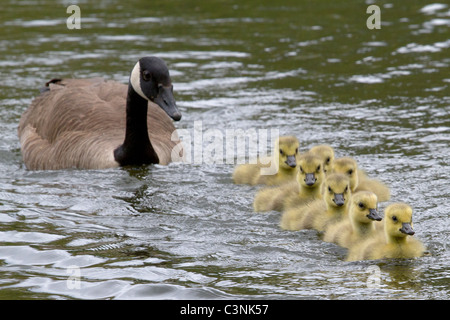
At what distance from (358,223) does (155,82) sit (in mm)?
2916

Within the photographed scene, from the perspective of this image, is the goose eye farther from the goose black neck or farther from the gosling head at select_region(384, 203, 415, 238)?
the gosling head at select_region(384, 203, 415, 238)

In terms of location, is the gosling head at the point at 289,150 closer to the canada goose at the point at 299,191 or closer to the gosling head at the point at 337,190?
the canada goose at the point at 299,191

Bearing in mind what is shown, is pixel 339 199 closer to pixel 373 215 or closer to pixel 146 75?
pixel 373 215

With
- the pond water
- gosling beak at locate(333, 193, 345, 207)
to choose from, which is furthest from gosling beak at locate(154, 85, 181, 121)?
gosling beak at locate(333, 193, 345, 207)

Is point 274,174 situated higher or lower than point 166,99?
lower

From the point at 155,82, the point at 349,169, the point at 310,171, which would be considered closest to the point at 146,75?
the point at 155,82

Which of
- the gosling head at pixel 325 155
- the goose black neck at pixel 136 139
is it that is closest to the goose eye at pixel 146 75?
the goose black neck at pixel 136 139

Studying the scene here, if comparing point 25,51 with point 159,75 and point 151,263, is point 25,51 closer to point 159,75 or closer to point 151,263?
point 159,75

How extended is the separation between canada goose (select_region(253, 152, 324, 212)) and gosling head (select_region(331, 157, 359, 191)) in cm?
21

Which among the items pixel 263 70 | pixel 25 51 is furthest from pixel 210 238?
pixel 25 51

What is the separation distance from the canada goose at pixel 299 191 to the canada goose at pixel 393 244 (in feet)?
3.95

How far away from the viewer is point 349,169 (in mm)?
8039

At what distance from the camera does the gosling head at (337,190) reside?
23.7 feet

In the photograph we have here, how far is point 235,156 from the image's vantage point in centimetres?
988
